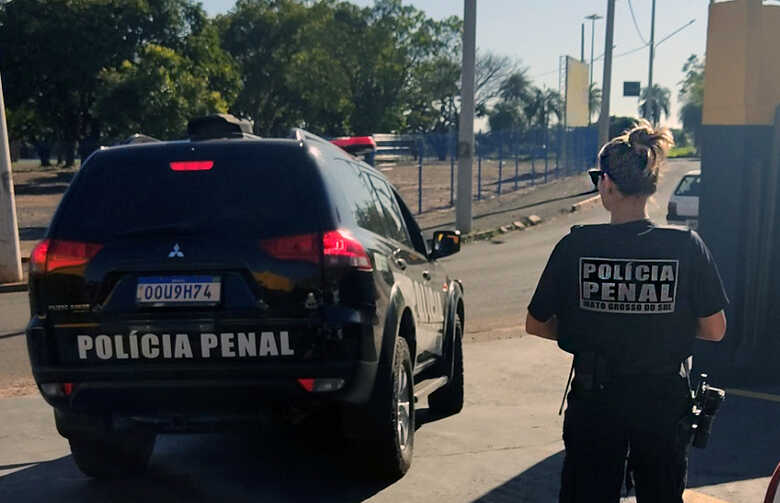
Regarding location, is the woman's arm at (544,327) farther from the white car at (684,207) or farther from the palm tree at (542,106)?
the palm tree at (542,106)

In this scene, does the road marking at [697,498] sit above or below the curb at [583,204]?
above

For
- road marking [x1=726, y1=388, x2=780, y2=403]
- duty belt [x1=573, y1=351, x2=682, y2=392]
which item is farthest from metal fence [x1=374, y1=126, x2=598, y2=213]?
duty belt [x1=573, y1=351, x2=682, y2=392]

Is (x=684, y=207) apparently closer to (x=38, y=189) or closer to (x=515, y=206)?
(x=515, y=206)

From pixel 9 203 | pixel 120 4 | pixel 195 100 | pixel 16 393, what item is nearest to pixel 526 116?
pixel 120 4

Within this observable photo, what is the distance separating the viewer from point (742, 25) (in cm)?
657

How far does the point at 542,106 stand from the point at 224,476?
80.6 meters

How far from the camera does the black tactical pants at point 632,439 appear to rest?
289 cm

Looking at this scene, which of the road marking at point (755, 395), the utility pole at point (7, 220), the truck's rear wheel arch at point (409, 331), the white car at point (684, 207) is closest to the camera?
the truck's rear wheel arch at point (409, 331)

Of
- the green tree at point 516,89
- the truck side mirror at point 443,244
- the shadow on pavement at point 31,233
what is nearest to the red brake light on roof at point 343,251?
the truck side mirror at point 443,244

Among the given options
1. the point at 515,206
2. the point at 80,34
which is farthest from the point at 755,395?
the point at 80,34

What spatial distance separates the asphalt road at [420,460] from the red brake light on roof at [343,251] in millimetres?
1157

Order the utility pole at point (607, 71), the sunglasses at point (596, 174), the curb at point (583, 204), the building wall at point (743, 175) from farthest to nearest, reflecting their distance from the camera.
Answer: the utility pole at point (607, 71)
the curb at point (583, 204)
the building wall at point (743, 175)
the sunglasses at point (596, 174)

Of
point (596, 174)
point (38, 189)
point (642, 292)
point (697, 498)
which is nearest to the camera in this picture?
point (642, 292)

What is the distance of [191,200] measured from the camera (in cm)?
414
